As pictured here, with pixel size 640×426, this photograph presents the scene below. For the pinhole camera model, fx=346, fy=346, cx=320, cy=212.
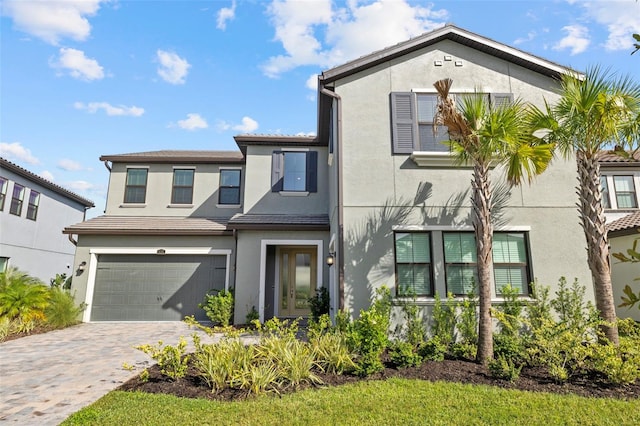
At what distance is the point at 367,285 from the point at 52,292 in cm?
1151

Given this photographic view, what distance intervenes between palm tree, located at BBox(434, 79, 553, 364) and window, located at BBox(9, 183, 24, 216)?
2092 centimetres

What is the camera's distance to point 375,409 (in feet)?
16.1

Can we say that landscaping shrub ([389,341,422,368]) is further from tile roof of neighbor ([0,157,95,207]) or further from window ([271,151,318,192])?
tile roof of neighbor ([0,157,95,207])

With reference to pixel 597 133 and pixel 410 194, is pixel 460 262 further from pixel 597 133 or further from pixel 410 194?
pixel 597 133

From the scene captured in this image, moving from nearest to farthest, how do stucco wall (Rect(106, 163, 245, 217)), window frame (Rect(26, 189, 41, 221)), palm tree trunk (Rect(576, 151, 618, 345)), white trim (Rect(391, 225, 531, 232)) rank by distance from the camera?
palm tree trunk (Rect(576, 151, 618, 345))
white trim (Rect(391, 225, 531, 232))
stucco wall (Rect(106, 163, 245, 217))
window frame (Rect(26, 189, 41, 221))

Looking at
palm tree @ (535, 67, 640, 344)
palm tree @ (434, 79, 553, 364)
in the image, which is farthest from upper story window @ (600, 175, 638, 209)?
palm tree @ (434, 79, 553, 364)

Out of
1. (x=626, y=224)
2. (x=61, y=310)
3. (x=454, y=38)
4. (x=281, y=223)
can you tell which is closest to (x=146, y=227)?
(x=61, y=310)

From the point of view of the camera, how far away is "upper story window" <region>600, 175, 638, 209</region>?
619 inches

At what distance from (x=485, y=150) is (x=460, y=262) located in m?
2.98

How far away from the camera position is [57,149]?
13.8m

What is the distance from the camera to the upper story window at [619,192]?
15727 millimetres

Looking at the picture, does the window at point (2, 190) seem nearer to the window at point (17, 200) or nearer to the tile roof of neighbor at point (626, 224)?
the window at point (17, 200)

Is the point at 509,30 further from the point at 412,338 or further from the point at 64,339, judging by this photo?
the point at 64,339

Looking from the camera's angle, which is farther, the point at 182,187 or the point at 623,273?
the point at 182,187
